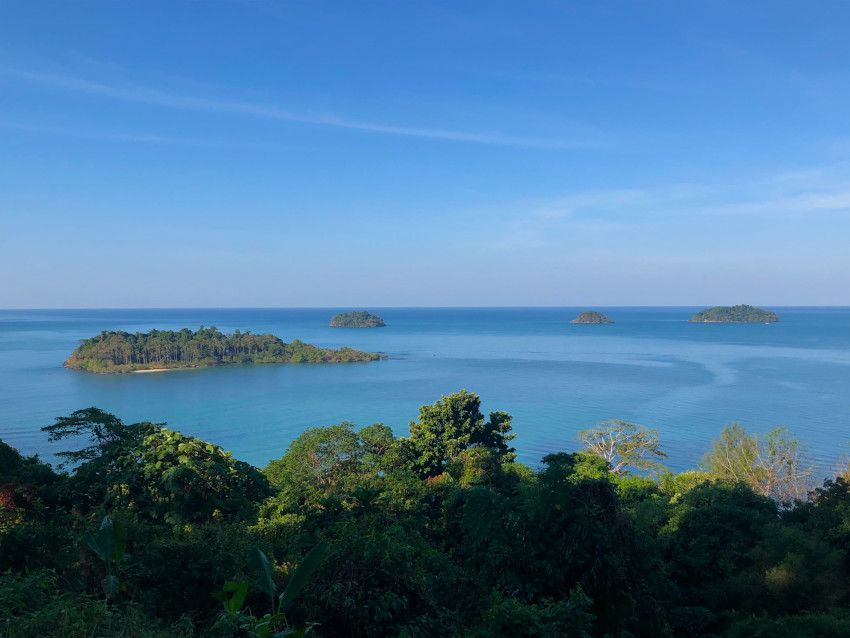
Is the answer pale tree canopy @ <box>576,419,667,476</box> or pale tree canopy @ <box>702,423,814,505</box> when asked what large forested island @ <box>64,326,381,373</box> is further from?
pale tree canopy @ <box>702,423,814,505</box>

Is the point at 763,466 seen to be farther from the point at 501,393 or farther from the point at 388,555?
the point at 501,393

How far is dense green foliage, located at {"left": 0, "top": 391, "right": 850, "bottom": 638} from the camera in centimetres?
718

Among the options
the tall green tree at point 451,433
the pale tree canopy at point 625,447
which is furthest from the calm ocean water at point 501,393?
the tall green tree at point 451,433

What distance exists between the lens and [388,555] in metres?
7.79

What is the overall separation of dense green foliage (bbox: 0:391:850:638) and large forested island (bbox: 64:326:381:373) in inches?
3356

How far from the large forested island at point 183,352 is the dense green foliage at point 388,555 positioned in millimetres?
85246

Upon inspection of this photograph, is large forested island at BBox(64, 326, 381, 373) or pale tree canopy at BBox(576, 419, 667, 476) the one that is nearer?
pale tree canopy at BBox(576, 419, 667, 476)

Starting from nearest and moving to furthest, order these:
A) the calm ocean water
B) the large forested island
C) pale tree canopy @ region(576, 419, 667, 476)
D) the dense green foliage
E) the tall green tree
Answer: the dense green foliage
the tall green tree
pale tree canopy @ region(576, 419, 667, 476)
the calm ocean water
the large forested island

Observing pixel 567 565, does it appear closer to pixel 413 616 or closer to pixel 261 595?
pixel 413 616

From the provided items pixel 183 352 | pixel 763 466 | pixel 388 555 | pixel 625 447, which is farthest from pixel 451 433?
pixel 183 352

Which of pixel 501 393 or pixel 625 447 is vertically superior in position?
pixel 625 447

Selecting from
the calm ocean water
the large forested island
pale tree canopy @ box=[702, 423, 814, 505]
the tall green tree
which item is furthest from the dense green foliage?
the large forested island

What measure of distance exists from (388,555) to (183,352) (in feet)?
345

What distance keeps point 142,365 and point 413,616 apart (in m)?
104
